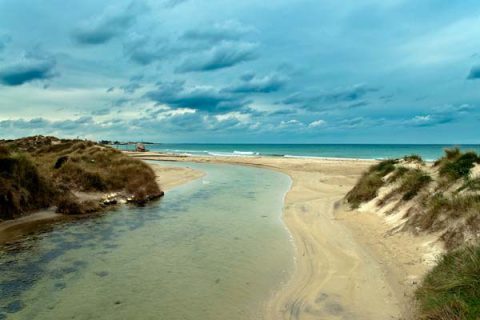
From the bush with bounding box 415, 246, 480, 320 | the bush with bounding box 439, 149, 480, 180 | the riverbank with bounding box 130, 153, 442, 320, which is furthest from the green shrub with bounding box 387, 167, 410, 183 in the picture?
the bush with bounding box 415, 246, 480, 320

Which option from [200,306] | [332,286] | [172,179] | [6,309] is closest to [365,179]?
[332,286]

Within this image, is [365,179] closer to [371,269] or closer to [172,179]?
[371,269]

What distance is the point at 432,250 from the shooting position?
1093 centimetres

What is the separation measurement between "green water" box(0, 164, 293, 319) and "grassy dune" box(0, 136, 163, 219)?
2894mm

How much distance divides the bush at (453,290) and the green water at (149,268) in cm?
359

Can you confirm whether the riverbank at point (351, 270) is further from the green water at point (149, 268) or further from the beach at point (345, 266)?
the green water at point (149, 268)

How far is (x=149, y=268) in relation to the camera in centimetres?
1159

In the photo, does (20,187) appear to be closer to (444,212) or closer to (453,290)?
(444,212)

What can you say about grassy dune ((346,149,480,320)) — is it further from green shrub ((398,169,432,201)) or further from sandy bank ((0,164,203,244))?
sandy bank ((0,164,203,244))

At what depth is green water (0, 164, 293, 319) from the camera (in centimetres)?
887

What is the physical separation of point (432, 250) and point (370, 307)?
A: 12.0 ft

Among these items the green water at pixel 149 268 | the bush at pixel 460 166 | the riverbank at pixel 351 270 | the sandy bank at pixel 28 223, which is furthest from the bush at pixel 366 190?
the sandy bank at pixel 28 223

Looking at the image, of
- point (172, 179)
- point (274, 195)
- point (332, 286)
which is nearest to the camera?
point (332, 286)

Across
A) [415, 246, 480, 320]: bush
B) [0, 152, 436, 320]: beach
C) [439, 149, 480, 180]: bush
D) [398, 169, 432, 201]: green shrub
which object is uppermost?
[439, 149, 480, 180]: bush
